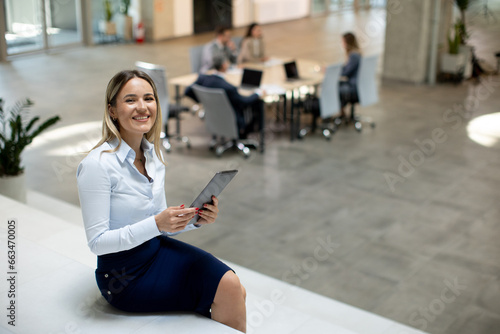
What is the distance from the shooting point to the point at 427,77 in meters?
12.0

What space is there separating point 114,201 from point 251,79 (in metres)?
5.59

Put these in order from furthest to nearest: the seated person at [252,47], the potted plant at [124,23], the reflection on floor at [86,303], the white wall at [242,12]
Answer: the white wall at [242,12] → the potted plant at [124,23] → the seated person at [252,47] → the reflection on floor at [86,303]

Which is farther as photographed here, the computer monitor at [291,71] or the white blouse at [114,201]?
the computer monitor at [291,71]

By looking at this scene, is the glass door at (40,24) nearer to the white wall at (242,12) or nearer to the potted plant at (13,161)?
the white wall at (242,12)

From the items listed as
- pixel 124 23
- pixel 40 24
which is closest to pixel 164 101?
pixel 40 24

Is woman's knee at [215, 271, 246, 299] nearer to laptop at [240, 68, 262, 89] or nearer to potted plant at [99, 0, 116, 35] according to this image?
laptop at [240, 68, 262, 89]

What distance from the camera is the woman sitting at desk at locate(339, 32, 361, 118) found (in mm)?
8961

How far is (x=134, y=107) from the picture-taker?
119 inches

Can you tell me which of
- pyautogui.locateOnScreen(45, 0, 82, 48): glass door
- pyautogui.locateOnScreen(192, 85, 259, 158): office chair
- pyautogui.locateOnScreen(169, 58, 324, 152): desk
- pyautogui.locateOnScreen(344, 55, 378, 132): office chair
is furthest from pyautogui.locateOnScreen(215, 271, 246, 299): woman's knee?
pyautogui.locateOnScreen(45, 0, 82, 48): glass door

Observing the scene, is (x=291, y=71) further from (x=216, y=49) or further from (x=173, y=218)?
(x=173, y=218)

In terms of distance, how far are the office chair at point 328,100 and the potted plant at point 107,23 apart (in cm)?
804

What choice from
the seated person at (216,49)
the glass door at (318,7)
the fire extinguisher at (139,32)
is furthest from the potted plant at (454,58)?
the glass door at (318,7)

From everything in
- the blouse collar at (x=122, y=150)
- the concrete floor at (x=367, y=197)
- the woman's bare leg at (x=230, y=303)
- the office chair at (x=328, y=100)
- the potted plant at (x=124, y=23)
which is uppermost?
the potted plant at (x=124, y=23)

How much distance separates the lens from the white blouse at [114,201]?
2.87 meters
